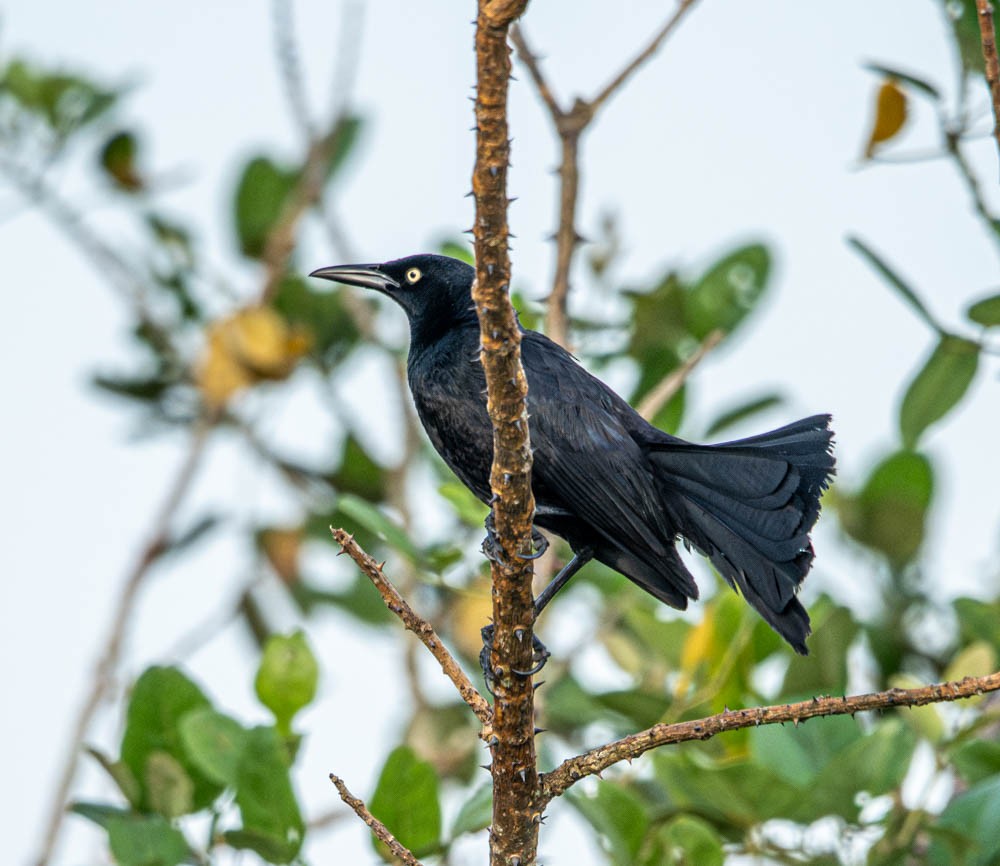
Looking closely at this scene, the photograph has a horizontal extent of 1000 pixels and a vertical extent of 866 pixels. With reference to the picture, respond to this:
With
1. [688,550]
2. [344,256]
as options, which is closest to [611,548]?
[688,550]

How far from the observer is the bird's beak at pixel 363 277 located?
15.5 ft

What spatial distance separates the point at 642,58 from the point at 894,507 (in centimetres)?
179

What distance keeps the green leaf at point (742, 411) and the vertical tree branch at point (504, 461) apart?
218 centimetres

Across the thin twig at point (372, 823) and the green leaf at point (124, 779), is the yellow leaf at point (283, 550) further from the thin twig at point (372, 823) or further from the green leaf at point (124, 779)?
the thin twig at point (372, 823)

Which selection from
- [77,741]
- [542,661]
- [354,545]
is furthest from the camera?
[77,741]

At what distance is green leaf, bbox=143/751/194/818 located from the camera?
12.8 ft

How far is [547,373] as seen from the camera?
3.88m

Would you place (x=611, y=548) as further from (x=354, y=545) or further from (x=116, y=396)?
(x=116, y=396)

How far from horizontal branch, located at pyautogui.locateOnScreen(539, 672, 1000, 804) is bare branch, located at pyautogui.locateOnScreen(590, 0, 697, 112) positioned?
8.46ft

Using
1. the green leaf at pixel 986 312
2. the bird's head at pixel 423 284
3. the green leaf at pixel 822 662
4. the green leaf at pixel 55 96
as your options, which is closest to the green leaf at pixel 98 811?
the bird's head at pixel 423 284

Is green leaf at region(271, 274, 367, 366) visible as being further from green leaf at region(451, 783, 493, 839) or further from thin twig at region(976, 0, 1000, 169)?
thin twig at region(976, 0, 1000, 169)

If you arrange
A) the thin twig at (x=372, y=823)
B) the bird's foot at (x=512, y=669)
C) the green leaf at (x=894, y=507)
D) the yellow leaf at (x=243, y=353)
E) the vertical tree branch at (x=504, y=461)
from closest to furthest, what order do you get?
the vertical tree branch at (x=504, y=461)
the thin twig at (x=372, y=823)
the bird's foot at (x=512, y=669)
the green leaf at (x=894, y=507)
the yellow leaf at (x=243, y=353)

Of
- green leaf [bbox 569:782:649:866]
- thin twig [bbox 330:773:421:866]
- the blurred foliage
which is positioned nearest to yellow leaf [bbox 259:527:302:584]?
the blurred foliage

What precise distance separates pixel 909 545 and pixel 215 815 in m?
2.63
